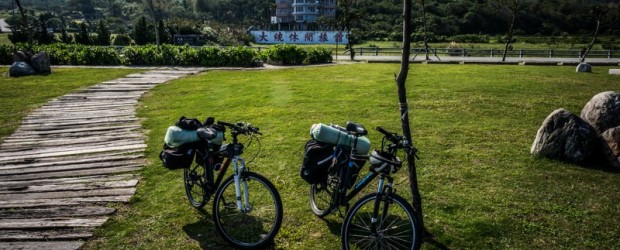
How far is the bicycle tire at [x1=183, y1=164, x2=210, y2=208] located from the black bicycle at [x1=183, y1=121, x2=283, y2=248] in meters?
0.02

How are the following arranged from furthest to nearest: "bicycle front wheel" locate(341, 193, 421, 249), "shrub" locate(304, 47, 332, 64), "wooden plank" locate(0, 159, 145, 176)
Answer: "shrub" locate(304, 47, 332, 64) → "wooden plank" locate(0, 159, 145, 176) → "bicycle front wheel" locate(341, 193, 421, 249)

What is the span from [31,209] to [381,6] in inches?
4417

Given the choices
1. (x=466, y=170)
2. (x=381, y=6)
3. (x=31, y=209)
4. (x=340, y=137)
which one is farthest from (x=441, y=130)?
(x=381, y=6)

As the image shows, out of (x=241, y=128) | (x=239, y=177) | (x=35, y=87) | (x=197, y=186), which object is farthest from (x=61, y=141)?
(x=35, y=87)

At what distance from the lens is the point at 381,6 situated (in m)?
111

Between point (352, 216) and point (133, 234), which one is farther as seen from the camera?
point (133, 234)

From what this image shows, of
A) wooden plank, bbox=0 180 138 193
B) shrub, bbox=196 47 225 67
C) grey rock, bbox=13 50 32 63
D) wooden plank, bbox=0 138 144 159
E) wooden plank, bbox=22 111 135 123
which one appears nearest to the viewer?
wooden plank, bbox=0 180 138 193

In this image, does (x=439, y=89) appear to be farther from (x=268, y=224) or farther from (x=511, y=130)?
(x=268, y=224)

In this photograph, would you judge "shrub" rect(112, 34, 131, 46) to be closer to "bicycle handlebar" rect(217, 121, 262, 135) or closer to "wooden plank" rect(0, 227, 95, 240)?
"wooden plank" rect(0, 227, 95, 240)

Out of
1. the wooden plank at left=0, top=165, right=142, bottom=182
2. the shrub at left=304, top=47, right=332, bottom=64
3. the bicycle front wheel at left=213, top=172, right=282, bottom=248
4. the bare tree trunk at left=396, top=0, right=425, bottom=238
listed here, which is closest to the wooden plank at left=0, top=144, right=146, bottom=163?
the wooden plank at left=0, top=165, right=142, bottom=182

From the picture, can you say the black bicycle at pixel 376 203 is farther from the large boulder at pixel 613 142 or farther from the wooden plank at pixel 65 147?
the wooden plank at pixel 65 147

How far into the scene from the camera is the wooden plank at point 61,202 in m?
6.47

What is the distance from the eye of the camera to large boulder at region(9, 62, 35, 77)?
885 inches

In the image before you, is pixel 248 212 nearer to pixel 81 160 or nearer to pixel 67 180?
pixel 67 180
